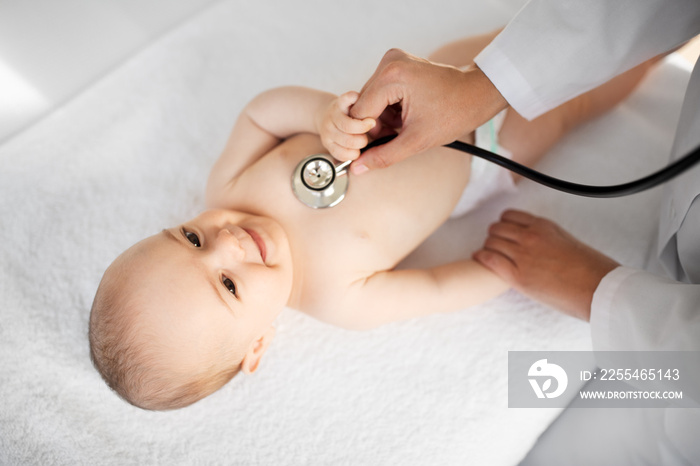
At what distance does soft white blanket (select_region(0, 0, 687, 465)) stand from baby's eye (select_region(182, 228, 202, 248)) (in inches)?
11.6

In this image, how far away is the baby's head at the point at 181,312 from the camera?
887mm

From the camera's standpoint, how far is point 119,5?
1344mm

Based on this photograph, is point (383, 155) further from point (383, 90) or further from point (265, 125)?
point (265, 125)

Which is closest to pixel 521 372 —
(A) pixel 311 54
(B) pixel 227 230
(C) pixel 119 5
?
(B) pixel 227 230

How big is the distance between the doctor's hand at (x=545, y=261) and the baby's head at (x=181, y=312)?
54cm

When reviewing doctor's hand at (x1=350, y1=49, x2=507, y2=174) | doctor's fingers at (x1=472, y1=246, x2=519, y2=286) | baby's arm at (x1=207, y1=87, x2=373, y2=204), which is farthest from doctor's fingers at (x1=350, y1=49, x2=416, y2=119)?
doctor's fingers at (x1=472, y1=246, x2=519, y2=286)

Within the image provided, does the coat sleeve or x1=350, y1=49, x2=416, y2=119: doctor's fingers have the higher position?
the coat sleeve

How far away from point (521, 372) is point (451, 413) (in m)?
0.20

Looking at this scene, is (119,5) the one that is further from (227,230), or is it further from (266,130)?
(227,230)

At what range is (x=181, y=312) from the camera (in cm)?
90

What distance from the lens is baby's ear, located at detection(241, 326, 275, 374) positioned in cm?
103

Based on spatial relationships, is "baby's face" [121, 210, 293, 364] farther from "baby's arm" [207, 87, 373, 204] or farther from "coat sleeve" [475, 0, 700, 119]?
"coat sleeve" [475, 0, 700, 119]

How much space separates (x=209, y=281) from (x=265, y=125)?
1.40ft

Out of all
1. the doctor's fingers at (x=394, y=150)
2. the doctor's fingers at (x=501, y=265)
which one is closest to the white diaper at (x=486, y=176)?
the doctor's fingers at (x=501, y=265)
